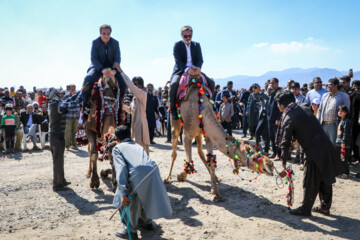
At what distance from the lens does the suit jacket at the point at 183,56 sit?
723 centimetres

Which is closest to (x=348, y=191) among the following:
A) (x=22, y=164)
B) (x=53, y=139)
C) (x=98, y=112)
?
(x=98, y=112)

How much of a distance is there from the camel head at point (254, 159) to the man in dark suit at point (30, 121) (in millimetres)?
10047

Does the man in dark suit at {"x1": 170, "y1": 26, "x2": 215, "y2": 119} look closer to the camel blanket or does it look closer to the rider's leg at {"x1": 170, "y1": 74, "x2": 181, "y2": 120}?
the rider's leg at {"x1": 170, "y1": 74, "x2": 181, "y2": 120}

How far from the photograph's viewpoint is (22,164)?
958 centimetres

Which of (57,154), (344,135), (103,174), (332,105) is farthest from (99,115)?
(344,135)

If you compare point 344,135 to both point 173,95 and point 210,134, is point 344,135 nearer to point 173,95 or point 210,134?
point 210,134

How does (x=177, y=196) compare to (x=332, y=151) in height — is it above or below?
below

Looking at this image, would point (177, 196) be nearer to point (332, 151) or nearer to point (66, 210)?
point (66, 210)

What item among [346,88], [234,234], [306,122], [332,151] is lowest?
[234,234]

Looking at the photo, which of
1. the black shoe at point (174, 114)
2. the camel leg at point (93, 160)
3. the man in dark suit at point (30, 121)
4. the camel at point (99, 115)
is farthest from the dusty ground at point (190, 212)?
the man in dark suit at point (30, 121)

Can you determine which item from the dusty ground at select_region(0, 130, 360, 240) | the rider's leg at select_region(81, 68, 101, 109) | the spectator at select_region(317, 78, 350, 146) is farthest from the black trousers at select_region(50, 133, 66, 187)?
the spectator at select_region(317, 78, 350, 146)

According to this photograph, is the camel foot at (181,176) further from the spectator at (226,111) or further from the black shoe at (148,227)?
the spectator at (226,111)

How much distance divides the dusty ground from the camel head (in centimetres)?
91

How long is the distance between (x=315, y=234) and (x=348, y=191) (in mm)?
2723
